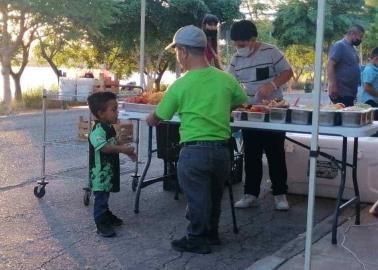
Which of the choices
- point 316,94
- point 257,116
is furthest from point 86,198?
point 316,94

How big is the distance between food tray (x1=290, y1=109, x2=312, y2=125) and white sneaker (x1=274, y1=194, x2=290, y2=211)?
4.48 ft

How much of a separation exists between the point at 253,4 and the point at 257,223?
25.3m

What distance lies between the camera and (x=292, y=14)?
3133cm

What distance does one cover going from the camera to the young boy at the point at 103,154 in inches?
210

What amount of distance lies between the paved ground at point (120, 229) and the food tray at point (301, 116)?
105 centimetres

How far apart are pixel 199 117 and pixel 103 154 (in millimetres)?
1163

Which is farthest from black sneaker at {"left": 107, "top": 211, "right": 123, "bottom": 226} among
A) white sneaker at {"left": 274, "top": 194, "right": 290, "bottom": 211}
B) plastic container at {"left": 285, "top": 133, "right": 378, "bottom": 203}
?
plastic container at {"left": 285, "top": 133, "right": 378, "bottom": 203}

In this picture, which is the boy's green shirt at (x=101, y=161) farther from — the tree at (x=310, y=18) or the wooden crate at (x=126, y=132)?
the tree at (x=310, y=18)

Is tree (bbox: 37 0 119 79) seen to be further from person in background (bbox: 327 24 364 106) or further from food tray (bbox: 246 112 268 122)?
food tray (bbox: 246 112 268 122)

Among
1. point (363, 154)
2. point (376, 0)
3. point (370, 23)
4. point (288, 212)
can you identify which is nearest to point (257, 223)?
point (288, 212)

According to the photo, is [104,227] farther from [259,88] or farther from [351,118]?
[351,118]

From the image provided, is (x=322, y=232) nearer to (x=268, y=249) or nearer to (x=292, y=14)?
(x=268, y=249)

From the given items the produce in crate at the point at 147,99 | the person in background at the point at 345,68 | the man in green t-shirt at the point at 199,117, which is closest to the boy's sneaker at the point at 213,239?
the man in green t-shirt at the point at 199,117

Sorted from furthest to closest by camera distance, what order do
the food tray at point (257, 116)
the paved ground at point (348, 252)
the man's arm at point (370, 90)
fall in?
1. the man's arm at point (370, 90)
2. the food tray at point (257, 116)
3. the paved ground at point (348, 252)
